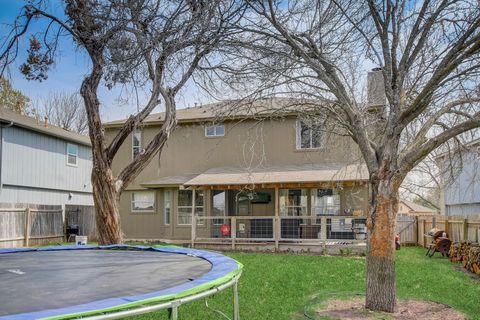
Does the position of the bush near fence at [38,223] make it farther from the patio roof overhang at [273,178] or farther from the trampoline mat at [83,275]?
the trampoline mat at [83,275]

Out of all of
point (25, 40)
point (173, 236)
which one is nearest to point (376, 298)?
point (25, 40)

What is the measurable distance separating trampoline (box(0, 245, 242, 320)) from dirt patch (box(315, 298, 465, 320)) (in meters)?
1.81

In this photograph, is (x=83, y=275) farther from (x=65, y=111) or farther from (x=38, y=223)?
(x=65, y=111)

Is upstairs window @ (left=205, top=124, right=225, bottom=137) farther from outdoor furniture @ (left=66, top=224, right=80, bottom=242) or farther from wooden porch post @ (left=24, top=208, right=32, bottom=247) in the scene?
wooden porch post @ (left=24, top=208, right=32, bottom=247)

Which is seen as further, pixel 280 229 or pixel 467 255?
pixel 280 229

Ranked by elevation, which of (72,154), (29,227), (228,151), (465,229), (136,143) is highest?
(136,143)

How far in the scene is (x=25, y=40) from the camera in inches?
346

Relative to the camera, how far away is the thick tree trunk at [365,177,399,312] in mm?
5938

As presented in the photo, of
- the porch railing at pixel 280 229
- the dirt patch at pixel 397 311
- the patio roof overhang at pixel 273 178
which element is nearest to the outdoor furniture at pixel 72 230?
the patio roof overhang at pixel 273 178

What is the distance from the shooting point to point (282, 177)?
1440cm

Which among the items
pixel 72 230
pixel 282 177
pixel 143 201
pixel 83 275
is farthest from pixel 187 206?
pixel 83 275

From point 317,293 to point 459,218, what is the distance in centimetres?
775

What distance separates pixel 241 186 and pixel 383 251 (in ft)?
29.4

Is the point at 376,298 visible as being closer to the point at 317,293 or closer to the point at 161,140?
the point at 317,293
